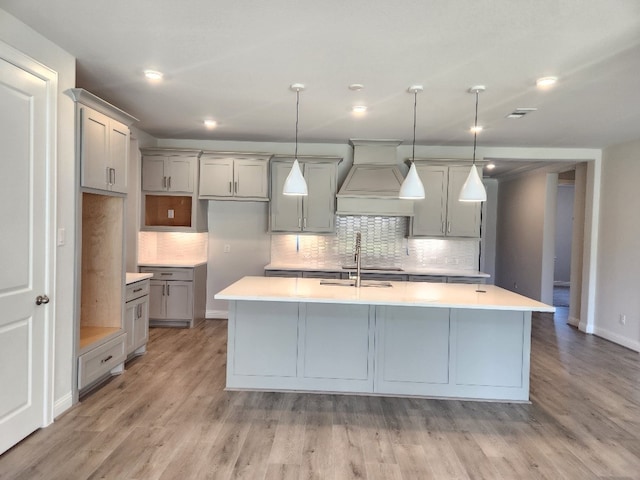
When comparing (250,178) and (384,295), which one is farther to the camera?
(250,178)

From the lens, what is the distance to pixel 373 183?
540 centimetres

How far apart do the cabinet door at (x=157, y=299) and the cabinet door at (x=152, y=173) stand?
124cm

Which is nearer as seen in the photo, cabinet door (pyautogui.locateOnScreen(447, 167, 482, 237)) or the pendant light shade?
the pendant light shade

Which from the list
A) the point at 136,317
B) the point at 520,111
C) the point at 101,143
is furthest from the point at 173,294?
the point at 520,111

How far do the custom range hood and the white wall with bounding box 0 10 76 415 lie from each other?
10.5 feet

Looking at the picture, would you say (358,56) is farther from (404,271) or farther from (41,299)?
(404,271)

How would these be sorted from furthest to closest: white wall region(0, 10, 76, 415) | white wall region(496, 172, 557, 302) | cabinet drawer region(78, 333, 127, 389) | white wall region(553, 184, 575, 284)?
white wall region(553, 184, 575, 284) → white wall region(496, 172, 557, 302) → cabinet drawer region(78, 333, 127, 389) → white wall region(0, 10, 76, 415)

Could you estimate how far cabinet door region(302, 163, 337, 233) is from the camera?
18.2 feet

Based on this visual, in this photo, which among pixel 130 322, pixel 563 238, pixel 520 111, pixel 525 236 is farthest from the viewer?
pixel 563 238

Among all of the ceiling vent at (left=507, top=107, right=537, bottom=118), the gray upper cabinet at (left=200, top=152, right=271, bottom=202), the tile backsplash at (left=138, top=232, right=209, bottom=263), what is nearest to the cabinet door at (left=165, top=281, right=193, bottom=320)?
the tile backsplash at (left=138, top=232, right=209, bottom=263)

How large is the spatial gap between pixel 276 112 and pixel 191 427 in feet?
9.88

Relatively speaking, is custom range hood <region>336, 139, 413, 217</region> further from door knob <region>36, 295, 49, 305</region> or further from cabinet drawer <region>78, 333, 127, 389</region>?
door knob <region>36, 295, 49, 305</region>

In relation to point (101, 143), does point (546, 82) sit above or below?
above

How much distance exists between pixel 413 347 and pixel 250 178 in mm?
3239
